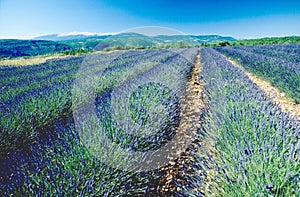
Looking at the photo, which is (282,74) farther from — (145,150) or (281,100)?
(145,150)

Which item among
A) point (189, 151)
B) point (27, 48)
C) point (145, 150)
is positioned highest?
point (145, 150)

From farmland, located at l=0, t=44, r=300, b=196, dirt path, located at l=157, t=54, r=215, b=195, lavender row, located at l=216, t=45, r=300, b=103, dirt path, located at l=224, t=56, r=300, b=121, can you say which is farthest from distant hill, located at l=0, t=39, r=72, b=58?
farmland, located at l=0, t=44, r=300, b=196

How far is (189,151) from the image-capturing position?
3.31m

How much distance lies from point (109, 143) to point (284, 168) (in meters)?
1.47

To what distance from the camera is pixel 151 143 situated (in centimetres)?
297

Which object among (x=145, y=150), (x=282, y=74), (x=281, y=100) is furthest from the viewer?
(x=282, y=74)

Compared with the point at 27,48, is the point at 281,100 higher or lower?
higher

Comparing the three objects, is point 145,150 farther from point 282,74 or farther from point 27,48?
point 27,48

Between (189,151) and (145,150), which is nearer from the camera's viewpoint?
(145,150)

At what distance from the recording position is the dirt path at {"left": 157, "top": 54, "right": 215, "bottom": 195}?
7.95 ft

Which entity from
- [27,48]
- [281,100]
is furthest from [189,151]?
[27,48]

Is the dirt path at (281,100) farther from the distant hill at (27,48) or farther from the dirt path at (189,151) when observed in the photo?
the distant hill at (27,48)

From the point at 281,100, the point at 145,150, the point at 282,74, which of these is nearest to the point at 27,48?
the point at 282,74

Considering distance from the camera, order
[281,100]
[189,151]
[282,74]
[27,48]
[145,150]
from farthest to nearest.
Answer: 1. [27,48]
2. [282,74]
3. [281,100]
4. [189,151]
5. [145,150]
